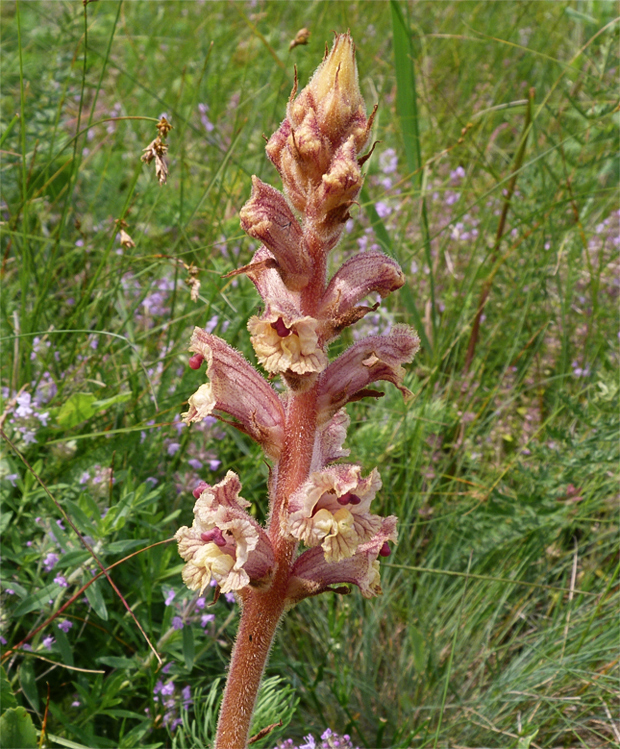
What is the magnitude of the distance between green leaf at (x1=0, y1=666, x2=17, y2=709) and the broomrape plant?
636 millimetres

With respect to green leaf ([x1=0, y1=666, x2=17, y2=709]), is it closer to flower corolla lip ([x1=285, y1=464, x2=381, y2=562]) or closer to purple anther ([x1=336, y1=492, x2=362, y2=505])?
flower corolla lip ([x1=285, y1=464, x2=381, y2=562])

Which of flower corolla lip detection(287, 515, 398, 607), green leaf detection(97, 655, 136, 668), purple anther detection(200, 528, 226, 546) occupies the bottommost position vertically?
green leaf detection(97, 655, 136, 668)

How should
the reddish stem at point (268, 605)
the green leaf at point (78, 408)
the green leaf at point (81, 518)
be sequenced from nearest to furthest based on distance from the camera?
the reddish stem at point (268, 605) → the green leaf at point (81, 518) → the green leaf at point (78, 408)

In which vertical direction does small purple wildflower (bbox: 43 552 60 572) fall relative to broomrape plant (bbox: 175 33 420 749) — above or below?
below

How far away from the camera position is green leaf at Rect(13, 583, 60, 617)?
2184mm

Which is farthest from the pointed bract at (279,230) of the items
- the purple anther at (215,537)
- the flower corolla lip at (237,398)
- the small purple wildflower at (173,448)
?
the small purple wildflower at (173,448)

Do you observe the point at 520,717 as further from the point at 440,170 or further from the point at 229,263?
the point at 440,170

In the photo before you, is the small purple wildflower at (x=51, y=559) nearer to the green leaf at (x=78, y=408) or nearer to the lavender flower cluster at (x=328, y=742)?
the green leaf at (x=78, y=408)

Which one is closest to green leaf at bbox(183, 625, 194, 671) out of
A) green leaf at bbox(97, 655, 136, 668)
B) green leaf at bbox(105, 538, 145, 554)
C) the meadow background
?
the meadow background

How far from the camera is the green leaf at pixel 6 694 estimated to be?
200 cm

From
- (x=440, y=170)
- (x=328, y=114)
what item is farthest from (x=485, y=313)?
(x=328, y=114)

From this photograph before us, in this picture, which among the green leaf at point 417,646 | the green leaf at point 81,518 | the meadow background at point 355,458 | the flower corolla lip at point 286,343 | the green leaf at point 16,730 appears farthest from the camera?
the green leaf at point 417,646

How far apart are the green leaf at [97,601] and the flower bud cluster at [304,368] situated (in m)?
0.60

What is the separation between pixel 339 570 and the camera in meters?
1.70
